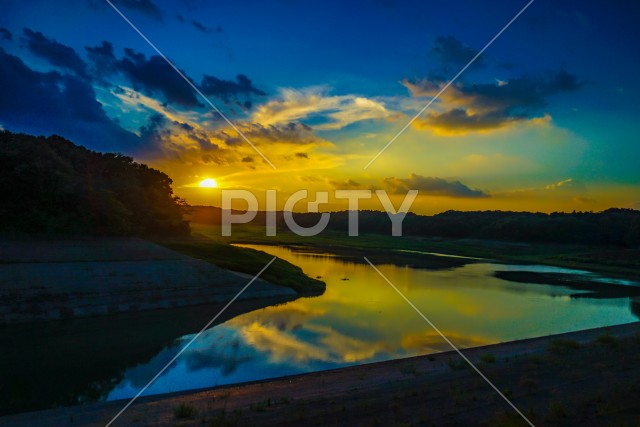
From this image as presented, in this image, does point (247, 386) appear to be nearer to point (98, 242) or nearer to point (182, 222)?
point (98, 242)

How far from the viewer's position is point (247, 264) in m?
48.8

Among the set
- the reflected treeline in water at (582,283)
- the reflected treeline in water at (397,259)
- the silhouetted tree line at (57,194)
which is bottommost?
the reflected treeline in water at (582,283)

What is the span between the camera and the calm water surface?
2106 cm

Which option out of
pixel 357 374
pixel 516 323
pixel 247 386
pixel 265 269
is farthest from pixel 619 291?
pixel 247 386

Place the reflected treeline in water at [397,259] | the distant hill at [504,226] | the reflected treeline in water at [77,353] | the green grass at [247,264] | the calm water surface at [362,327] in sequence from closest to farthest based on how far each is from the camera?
the reflected treeline in water at [77,353]
the calm water surface at [362,327]
the green grass at [247,264]
the reflected treeline in water at [397,259]
the distant hill at [504,226]

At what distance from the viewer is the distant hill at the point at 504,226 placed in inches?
5044

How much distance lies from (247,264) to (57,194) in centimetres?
1908

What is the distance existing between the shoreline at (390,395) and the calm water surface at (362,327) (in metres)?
2.69

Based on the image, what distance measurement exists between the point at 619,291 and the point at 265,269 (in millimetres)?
43021
